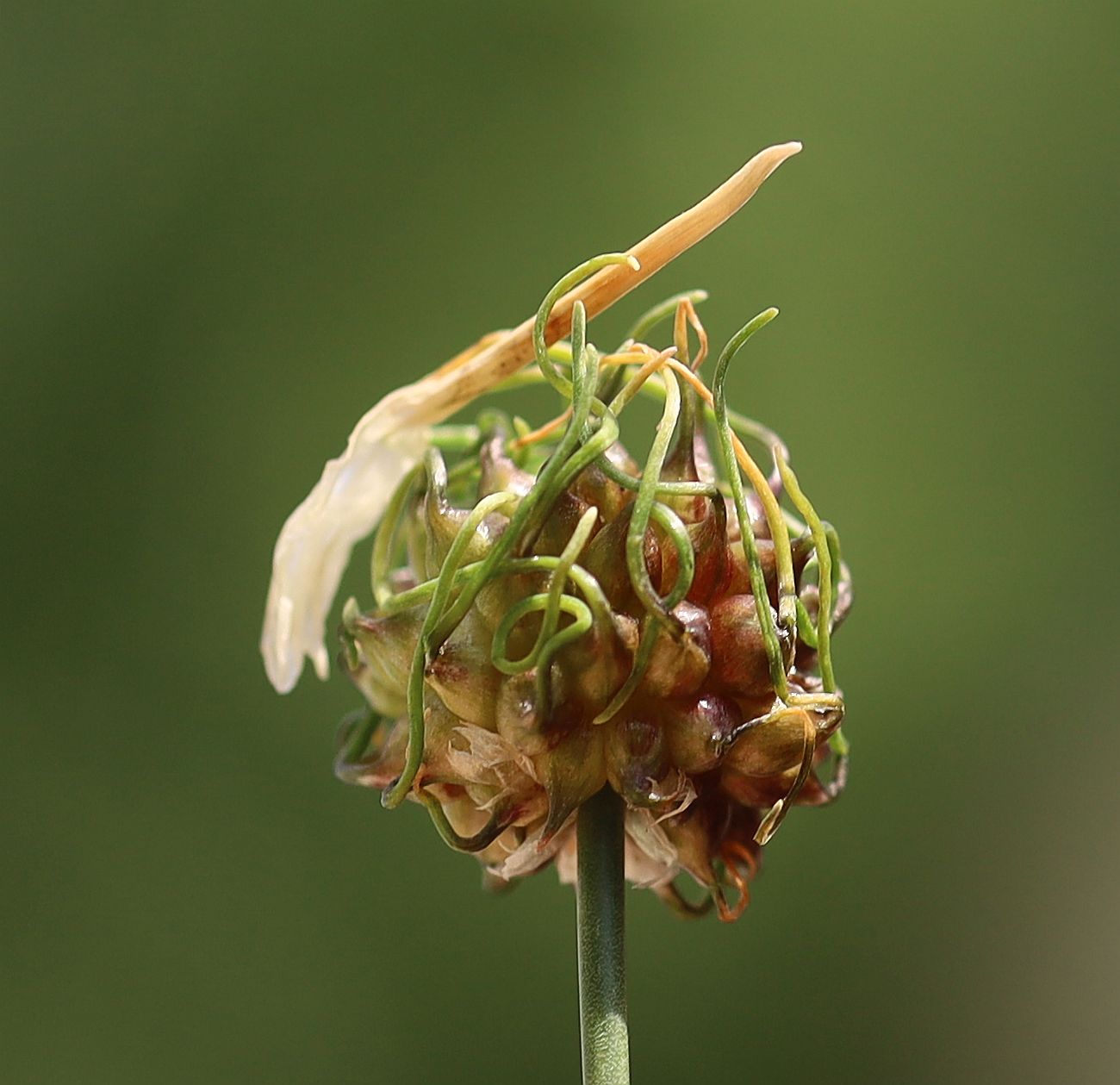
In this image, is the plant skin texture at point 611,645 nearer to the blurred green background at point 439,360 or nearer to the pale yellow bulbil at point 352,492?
Result: the pale yellow bulbil at point 352,492

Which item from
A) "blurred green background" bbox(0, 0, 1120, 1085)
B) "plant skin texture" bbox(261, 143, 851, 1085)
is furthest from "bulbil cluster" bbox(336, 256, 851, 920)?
"blurred green background" bbox(0, 0, 1120, 1085)

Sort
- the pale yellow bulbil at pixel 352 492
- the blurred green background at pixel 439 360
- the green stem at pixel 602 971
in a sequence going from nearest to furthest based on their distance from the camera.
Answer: the green stem at pixel 602 971
the pale yellow bulbil at pixel 352 492
the blurred green background at pixel 439 360

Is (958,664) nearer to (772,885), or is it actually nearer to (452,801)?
(772,885)

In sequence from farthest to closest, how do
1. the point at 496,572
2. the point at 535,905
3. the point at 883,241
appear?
the point at 883,241 → the point at 535,905 → the point at 496,572

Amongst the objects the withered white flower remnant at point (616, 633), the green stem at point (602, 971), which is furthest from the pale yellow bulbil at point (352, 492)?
the green stem at point (602, 971)

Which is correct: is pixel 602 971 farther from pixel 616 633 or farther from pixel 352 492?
pixel 352 492

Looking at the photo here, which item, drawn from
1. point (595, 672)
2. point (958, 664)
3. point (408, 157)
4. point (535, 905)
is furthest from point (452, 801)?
point (408, 157)
